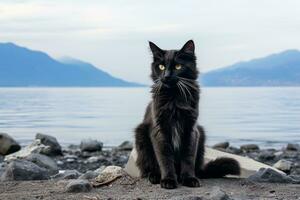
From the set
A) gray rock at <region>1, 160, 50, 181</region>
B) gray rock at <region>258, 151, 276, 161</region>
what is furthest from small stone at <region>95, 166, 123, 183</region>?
gray rock at <region>258, 151, 276, 161</region>

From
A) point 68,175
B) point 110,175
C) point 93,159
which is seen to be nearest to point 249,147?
point 93,159

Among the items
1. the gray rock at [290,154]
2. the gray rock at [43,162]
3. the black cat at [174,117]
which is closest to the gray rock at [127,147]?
the gray rock at [290,154]

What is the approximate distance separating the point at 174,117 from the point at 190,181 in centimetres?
84

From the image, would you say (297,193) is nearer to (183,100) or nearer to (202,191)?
(202,191)

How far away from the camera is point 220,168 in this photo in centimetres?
871

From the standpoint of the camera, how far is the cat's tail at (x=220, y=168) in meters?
8.68

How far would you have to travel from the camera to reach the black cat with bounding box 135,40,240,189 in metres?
7.84

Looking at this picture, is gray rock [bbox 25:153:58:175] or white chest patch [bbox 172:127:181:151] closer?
white chest patch [bbox 172:127:181:151]

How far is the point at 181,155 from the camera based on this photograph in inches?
318

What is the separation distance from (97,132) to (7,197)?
21610 mm

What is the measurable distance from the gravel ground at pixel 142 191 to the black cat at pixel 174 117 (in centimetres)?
24

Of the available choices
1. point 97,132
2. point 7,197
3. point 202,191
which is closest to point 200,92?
point 202,191

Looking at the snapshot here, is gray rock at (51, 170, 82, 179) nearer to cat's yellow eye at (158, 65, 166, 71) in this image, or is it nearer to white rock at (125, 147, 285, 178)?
white rock at (125, 147, 285, 178)

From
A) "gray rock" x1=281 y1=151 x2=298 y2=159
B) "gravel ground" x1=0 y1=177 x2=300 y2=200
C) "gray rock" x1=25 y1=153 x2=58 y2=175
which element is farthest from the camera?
"gray rock" x1=281 y1=151 x2=298 y2=159
